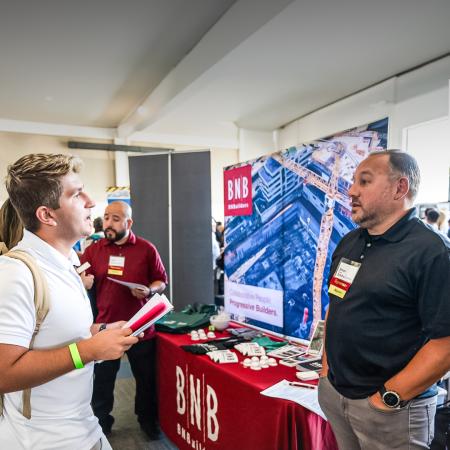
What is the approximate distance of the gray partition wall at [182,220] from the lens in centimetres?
386

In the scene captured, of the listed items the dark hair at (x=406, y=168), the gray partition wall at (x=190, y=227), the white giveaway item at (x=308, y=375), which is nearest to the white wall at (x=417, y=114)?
the gray partition wall at (x=190, y=227)

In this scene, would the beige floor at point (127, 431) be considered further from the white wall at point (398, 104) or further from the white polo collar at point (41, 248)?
the white wall at point (398, 104)

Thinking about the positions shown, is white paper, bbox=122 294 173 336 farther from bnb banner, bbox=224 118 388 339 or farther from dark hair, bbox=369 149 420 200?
bnb banner, bbox=224 118 388 339

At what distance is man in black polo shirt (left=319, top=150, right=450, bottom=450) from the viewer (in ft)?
3.61

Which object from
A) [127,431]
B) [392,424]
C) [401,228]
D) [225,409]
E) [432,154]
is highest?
[432,154]

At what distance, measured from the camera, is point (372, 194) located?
1.32 m

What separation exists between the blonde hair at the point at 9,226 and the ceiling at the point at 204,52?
2.35m

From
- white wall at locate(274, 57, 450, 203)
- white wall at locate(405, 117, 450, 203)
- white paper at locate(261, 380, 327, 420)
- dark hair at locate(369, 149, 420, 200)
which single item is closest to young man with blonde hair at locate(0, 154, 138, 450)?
white paper at locate(261, 380, 327, 420)

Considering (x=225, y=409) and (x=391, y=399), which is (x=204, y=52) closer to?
(x=225, y=409)

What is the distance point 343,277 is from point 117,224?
1692 mm

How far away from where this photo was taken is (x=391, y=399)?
1.12 meters

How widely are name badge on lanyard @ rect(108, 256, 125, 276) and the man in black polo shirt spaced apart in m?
1.59

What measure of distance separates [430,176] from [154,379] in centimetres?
463

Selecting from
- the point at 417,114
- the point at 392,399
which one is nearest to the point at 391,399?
the point at 392,399
